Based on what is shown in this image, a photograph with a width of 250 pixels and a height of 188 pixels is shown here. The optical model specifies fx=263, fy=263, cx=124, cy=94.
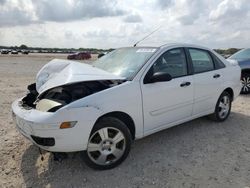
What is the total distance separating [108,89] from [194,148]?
1.81 metres

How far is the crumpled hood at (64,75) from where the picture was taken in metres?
3.48

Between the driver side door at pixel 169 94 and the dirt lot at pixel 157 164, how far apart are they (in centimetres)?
42

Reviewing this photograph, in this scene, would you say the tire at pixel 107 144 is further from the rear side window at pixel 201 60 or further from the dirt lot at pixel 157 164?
the rear side window at pixel 201 60

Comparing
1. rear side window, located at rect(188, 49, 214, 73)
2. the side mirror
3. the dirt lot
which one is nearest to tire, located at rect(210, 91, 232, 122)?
the dirt lot

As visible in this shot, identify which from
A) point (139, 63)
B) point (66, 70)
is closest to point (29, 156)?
point (66, 70)

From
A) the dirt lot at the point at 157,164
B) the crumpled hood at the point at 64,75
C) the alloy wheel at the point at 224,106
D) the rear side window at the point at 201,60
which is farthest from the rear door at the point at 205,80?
the crumpled hood at the point at 64,75

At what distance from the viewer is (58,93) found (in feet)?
12.1

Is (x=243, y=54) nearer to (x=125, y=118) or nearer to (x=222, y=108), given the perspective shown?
(x=222, y=108)

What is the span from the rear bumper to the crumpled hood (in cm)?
45

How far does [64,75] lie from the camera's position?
12.1 ft

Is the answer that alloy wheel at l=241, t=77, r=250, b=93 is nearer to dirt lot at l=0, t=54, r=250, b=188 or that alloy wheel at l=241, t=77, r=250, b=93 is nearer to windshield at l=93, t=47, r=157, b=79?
dirt lot at l=0, t=54, r=250, b=188

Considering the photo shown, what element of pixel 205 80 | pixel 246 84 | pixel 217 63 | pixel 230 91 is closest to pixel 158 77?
pixel 205 80

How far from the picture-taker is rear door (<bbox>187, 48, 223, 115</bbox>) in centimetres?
478

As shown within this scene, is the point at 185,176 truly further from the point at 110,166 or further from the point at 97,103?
the point at 97,103
